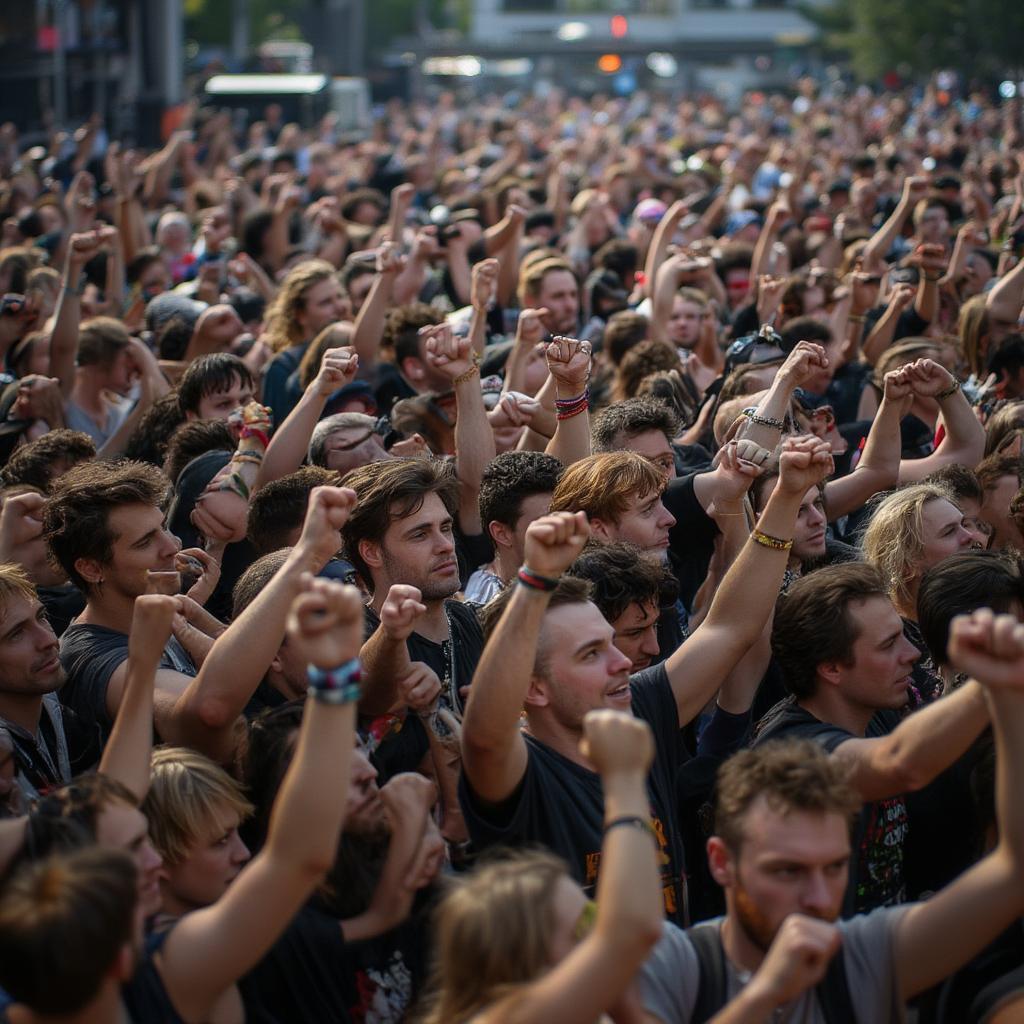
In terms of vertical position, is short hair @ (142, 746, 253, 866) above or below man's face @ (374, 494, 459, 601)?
below

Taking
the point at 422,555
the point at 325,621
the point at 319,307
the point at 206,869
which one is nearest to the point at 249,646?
the point at 206,869

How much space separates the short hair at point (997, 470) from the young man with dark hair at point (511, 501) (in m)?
1.82

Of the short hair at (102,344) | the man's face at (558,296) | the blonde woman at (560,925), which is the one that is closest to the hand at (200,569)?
the blonde woman at (560,925)

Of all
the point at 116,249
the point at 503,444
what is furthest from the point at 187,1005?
the point at 116,249

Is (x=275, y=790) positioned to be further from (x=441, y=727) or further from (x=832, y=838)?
(x=832, y=838)

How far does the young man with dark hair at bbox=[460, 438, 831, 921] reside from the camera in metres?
3.42

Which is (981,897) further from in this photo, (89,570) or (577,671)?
(89,570)

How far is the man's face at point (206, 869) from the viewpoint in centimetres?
351

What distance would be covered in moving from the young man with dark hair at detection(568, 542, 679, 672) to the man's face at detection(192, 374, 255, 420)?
2715 millimetres

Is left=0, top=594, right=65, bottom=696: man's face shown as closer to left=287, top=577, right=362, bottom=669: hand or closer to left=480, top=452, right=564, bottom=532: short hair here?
left=480, top=452, right=564, bottom=532: short hair

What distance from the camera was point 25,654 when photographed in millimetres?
4363

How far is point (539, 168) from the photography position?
19.9 metres

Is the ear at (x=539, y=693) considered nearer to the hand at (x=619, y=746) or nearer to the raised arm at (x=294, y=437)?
the hand at (x=619, y=746)

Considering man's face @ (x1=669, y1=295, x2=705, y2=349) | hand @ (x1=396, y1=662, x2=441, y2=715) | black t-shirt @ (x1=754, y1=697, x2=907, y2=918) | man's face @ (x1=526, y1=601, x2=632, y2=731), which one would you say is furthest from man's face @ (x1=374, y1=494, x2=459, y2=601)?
man's face @ (x1=669, y1=295, x2=705, y2=349)
